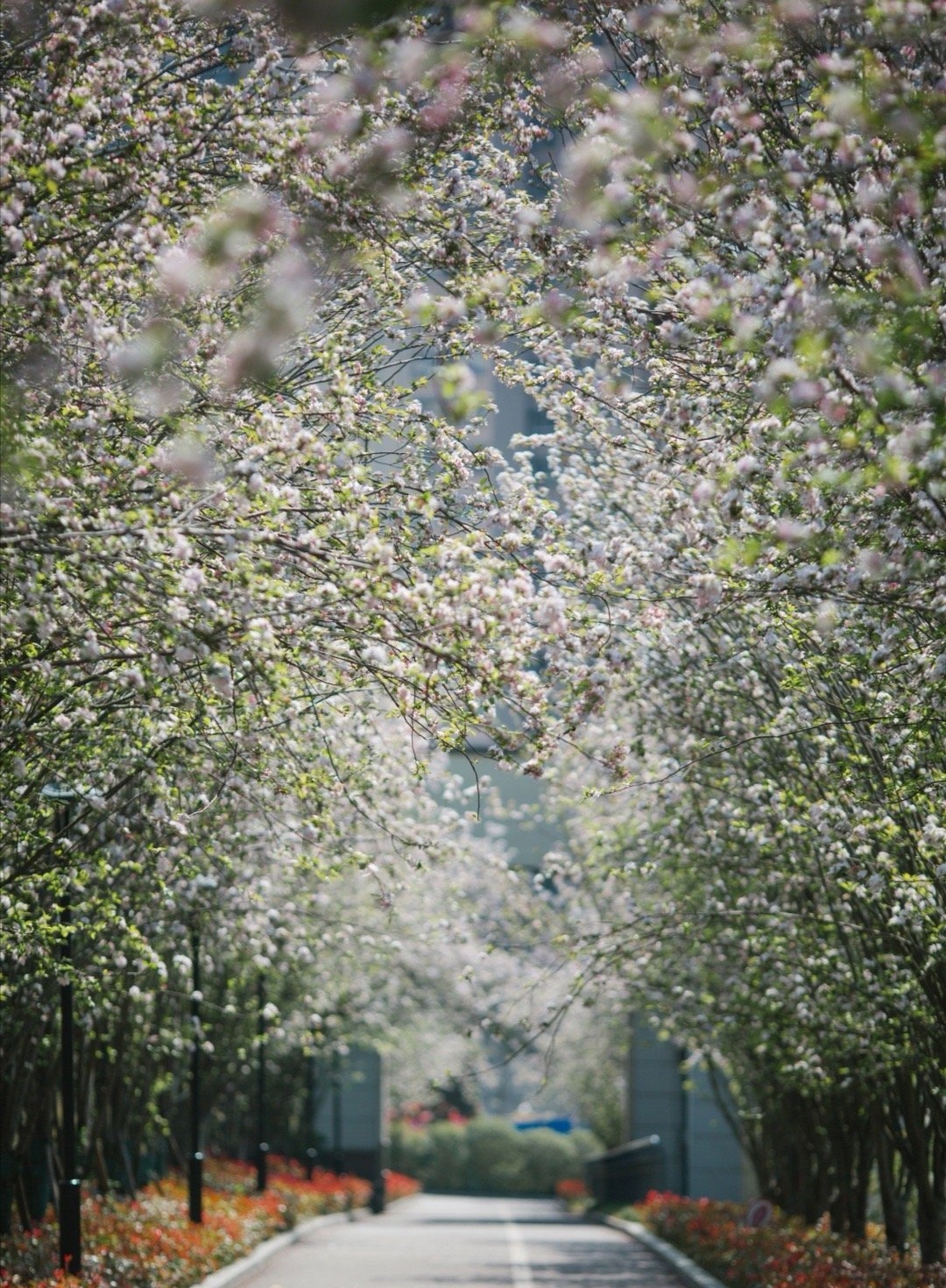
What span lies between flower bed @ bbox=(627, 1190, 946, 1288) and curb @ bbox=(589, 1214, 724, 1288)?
0.13 meters

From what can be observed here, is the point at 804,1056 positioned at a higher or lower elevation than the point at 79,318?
lower

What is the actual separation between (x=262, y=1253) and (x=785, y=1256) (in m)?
7.22

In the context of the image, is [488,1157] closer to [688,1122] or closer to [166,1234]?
[688,1122]

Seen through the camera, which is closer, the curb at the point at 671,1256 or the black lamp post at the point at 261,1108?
the curb at the point at 671,1256

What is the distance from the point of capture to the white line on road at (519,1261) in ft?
67.8

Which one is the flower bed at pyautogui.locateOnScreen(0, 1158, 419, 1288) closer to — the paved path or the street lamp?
the paved path

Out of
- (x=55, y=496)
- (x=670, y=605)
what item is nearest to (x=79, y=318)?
(x=55, y=496)

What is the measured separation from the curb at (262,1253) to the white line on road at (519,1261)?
10.0 ft

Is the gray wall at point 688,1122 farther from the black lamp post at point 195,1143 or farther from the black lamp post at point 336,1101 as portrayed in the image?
the black lamp post at point 195,1143

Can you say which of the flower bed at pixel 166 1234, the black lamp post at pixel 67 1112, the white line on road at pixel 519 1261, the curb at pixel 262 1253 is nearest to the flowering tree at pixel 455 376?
the black lamp post at pixel 67 1112

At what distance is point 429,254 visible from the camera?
9.38 metres

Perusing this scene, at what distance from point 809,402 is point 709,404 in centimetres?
195

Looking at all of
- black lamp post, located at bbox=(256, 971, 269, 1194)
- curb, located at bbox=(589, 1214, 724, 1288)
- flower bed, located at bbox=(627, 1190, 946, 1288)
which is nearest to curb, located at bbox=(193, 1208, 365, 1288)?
black lamp post, located at bbox=(256, 971, 269, 1194)

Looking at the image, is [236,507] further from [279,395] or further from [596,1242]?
[596,1242]
